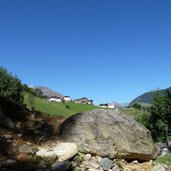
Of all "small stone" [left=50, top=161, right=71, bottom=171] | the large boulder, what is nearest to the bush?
the large boulder

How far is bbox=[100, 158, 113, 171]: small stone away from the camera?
13.4 meters

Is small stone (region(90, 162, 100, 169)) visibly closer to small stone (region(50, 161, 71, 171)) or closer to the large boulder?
the large boulder

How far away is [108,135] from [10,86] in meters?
63.6

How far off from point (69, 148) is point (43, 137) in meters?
1.41

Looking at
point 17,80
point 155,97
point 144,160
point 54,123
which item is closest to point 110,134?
point 144,160

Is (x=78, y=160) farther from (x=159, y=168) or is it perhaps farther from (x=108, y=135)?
(x=159, y=168)

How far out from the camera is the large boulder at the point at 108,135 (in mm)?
14117

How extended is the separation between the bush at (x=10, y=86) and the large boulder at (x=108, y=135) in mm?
59273

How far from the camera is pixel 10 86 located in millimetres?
75812

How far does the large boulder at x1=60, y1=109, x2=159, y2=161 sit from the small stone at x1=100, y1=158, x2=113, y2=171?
43 cm

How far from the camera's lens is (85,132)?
46.9ft

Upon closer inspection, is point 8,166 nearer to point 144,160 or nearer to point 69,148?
point 69,148

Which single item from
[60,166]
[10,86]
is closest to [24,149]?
[60,166]

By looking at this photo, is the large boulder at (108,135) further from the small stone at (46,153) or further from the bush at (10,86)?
the bush at (10,86)
